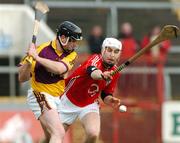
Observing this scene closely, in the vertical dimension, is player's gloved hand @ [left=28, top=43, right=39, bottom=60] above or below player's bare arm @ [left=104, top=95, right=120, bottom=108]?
above

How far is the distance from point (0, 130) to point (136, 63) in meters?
2.75

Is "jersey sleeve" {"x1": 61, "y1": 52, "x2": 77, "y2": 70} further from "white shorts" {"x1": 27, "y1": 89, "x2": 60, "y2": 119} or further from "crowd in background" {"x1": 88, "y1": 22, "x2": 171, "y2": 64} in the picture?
"crowd in background" {"x1": 88, "y1": 22, "x2": 171, "y2": 64}

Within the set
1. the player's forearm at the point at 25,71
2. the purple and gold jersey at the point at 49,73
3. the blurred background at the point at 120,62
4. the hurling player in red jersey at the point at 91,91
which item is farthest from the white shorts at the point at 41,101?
the blurred background at the point at 120,62

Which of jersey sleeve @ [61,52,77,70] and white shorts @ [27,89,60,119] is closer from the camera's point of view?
jersey sleeve @ [61,52,77,70]

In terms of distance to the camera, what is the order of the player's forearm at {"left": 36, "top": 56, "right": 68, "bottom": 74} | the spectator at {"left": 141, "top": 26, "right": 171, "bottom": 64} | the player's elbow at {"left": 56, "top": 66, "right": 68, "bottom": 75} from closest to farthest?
the player's forearm at {"left": 36, "top": 56, "right": 68, "bottom": 74} < the player's elbow at {"left": 56, "top": 66, "right": 68, "bottom": 75} < the spectator at {"left": 141, "top": 26, "right": 171, "bottom": 64}

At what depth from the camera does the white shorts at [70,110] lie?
1254cm

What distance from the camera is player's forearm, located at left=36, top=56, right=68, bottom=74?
11359 millimetres

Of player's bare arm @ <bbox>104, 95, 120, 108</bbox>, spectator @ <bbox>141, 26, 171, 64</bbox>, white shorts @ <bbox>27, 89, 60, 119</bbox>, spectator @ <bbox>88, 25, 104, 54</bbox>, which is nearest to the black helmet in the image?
white shorts @ <bbox>27, 89, 60, 119</bbox>

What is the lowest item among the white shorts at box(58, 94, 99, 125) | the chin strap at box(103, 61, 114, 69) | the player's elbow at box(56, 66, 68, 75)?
Result: the white shorts at box(58, 94, 99, 125)

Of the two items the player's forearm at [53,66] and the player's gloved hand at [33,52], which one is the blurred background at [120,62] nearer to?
the player's forearm at [53,66]

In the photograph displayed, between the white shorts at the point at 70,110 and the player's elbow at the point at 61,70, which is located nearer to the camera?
the player's elbow at the point at 61,70

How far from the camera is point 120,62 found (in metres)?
16.5

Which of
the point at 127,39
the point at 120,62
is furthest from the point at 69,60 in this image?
the point at 127,39

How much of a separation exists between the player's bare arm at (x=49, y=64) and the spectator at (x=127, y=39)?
18.5 feet
